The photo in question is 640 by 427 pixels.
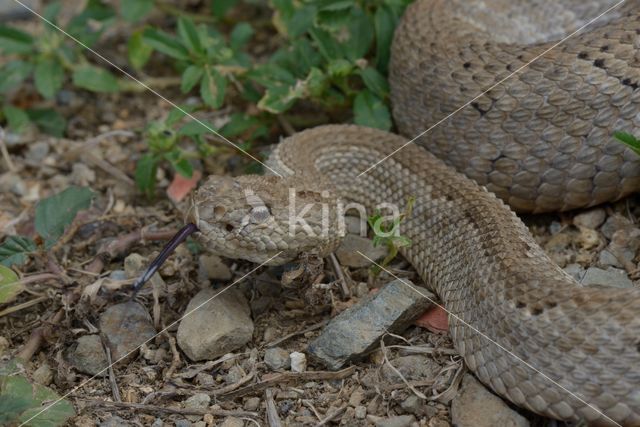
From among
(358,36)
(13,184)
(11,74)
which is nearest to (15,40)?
(11,74)

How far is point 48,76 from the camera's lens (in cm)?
682

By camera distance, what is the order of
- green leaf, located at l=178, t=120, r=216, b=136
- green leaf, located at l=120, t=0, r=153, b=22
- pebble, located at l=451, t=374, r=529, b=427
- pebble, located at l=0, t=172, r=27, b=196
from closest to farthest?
pebble, located at l=451, t=374, r=529, b=427 < green leaf, located at l=178, t=120, r=216, b=136 < pebble, located at l=0, t=172, r=27, b=196 < green leaf, located at l=120, t=0, r=153, b=22

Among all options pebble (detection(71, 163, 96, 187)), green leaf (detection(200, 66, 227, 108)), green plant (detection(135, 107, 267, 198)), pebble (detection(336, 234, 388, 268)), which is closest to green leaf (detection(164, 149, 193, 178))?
green plant (detection(135, 107, 267, 198))

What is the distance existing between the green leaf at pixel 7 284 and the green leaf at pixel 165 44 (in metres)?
2.18

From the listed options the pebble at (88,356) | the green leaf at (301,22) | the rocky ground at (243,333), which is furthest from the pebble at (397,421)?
the green leaf at (301,22)

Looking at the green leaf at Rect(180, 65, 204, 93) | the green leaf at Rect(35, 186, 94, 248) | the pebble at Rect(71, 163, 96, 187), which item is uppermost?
the green leaf at Rect(180, 65, 204, 93)

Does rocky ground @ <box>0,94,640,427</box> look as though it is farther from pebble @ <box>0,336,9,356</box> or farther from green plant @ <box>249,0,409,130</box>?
green plant @ <box>249,0,409,130</box>

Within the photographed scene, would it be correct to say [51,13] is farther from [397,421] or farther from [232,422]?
[397,421]

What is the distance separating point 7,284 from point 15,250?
10.9 inches

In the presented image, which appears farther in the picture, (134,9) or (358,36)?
(134,9)

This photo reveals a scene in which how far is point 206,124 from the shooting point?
6.00m

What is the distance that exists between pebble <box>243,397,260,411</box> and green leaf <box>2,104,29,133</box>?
3493mm

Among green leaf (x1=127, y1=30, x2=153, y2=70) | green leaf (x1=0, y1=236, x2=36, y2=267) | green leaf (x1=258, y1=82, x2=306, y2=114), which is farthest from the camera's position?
green leaf (x1=127, y1=30, x2=153, y2=70)

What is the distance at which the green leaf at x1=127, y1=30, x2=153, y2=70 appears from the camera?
24.0 feet
